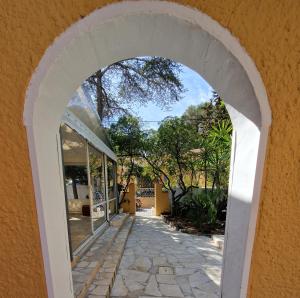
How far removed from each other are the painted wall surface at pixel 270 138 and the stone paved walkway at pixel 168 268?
2631mm

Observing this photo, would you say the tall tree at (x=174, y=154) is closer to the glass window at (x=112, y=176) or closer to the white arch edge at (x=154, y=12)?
the glass window at (x=112, y=176)

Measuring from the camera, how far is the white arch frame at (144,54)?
122 centimetres

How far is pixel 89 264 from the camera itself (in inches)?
163

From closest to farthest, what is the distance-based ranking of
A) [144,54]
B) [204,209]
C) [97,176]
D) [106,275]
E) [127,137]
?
[144,54]
[106,275]
[97,176]
[204,209]
[127,137]

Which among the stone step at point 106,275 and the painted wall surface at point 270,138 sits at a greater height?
the painted wall surface at point 270,138

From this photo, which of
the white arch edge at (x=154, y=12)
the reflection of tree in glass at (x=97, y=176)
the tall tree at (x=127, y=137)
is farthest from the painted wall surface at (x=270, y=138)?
the tall tree at (x=127, y=137)

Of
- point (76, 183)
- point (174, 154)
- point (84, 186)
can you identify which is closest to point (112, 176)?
point (174, 154)

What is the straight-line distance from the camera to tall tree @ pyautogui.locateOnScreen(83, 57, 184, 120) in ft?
32.9

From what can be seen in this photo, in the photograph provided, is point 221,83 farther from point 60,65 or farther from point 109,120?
point 109,120

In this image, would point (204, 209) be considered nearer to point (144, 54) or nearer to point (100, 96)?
point (100, 96)

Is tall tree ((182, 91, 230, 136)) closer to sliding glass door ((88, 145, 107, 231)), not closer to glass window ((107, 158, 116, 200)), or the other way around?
glass window ((107, 158, 116, 200))

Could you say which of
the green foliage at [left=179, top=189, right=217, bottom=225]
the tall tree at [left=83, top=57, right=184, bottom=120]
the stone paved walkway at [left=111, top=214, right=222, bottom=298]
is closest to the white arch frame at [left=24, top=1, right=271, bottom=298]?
the stone paved walkway at [left=111, top=214, right=222, bottom=298]

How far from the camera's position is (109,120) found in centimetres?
1241

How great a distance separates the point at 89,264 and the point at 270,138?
4.04 m
